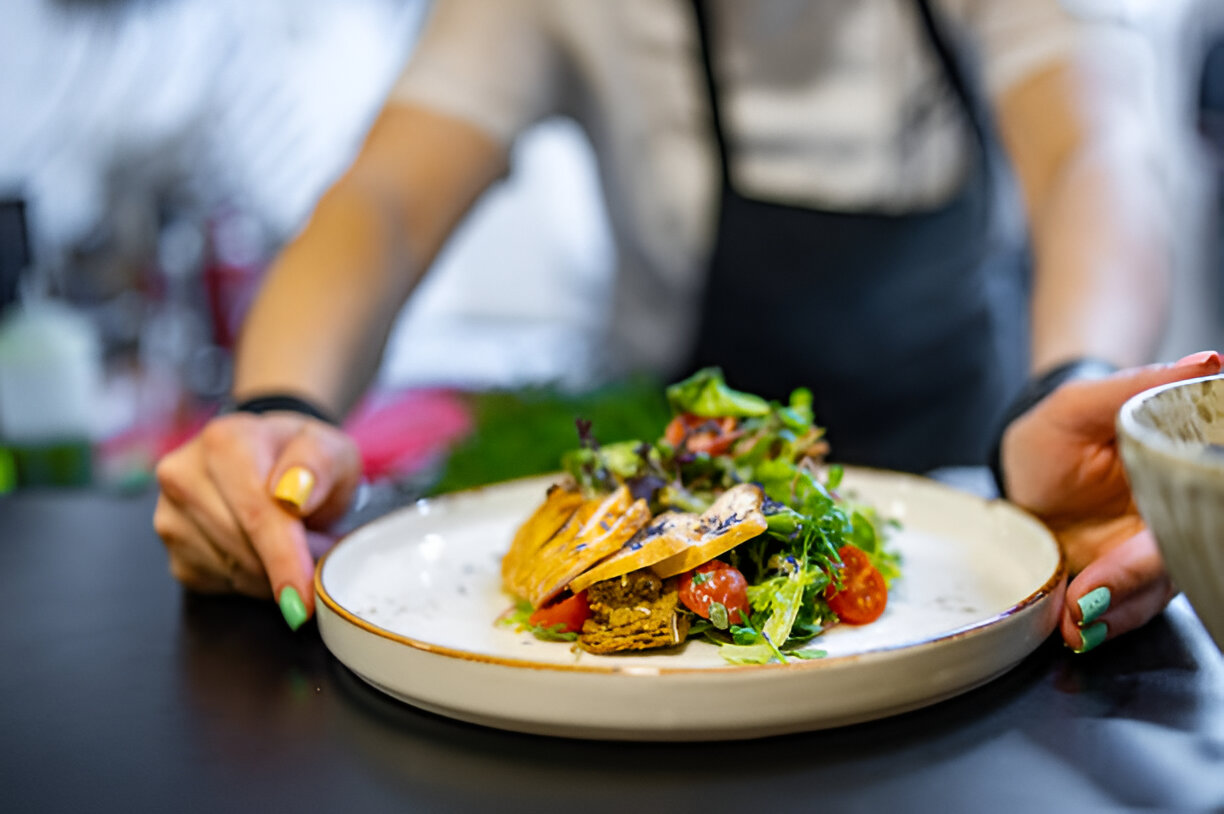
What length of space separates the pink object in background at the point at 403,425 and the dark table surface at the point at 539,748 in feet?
5.48

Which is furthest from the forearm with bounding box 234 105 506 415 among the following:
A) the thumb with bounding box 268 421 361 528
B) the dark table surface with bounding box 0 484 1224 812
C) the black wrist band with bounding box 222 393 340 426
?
the dark table surface with bounding box 0 484 1224 812

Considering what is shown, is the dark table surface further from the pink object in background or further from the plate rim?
the pink object in background

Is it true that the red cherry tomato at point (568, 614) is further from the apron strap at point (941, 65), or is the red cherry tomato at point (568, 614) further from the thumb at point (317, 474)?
the apron strap at point (941, 65)

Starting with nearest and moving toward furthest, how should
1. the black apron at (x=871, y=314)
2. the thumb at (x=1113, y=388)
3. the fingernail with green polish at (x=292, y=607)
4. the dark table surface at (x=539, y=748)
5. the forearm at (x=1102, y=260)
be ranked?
the dark table surface at (x=539, y=748), the thumb at (x=1113, y=388), the fingernail with green polish at (x=292, y=607), the forearm at (x=1102, y=260), the black apron at (x=871, y=314)

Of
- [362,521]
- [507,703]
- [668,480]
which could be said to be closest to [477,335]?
[362,521]

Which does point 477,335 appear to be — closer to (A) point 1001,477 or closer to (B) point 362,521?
(B) point 362,521

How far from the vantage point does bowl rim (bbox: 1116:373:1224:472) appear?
0.59m

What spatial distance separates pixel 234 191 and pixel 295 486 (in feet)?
11.8

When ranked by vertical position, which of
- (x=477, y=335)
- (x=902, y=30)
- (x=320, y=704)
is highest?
(x=902, y=30)

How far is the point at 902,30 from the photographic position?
227 centimetres

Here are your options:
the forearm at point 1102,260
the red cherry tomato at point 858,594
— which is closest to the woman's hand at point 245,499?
the red cherry tomato at point 858,594

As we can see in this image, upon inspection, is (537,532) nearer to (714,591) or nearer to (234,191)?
(714,591)

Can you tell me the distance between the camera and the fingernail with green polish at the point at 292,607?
1.10m

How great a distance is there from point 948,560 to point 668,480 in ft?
1.00
